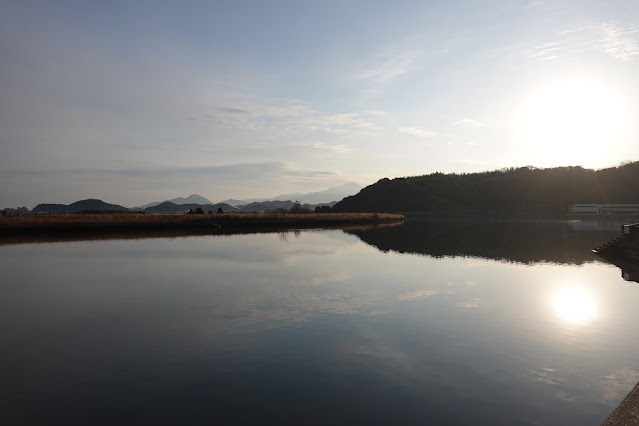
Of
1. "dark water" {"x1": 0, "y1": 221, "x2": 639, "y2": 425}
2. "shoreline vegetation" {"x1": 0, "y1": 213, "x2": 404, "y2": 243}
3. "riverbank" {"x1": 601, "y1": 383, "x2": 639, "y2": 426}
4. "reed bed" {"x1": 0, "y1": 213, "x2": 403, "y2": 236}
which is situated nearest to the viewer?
"riverbank" {"x1": 601, "y1": 383, "x2": 639, "y2": 426}

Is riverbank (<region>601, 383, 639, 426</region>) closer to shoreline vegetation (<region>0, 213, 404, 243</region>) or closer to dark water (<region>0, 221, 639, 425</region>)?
dark water (<region>0, 221, 639, 425</region>)

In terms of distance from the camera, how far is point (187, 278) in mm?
25453

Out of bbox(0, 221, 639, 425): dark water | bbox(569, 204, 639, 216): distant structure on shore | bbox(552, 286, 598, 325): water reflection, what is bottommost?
bbox(552, 286, 598, 325): water reflection

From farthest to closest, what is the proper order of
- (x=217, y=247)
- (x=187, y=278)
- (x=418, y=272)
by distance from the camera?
(x=217, y=247) → (x=418, y=272) → (x=187, y=278)

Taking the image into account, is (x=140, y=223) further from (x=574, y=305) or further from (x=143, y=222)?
(x=574, y=305)

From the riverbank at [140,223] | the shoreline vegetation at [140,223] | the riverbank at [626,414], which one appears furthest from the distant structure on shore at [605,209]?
the riverbank at [626,414]

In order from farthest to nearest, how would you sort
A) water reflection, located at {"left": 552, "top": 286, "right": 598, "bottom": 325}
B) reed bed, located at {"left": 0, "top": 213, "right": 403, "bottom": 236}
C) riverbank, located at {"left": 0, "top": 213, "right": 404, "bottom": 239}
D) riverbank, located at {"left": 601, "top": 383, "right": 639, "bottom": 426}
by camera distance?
reed bed, located at {"left": 0, "top": 213, "right": 403, "bottom": 236} → riverbank, located at {"left": 0, "top": 213, "right": 404, "bottom": 239} → water reflection, located at {"left": 552, "top": 286, "right": 598, "bottom": 325} → riverbank, located at {"left": 601, "top": 383, "right": 639, "bottom": 426}

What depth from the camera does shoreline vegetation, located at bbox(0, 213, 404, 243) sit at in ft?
204

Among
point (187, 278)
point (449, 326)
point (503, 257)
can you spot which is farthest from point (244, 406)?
point (503, 257)

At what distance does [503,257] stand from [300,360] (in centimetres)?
2959

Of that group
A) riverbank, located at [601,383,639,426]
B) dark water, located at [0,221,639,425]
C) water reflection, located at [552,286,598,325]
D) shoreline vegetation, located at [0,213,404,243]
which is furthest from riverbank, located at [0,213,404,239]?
riverbank, located at [601,383,639,426]

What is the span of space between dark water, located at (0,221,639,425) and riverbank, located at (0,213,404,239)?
42286mm

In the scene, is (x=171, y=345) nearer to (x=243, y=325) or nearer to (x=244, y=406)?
(x=243, y=325)

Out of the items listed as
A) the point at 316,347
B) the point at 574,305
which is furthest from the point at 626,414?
the point at 574,305
